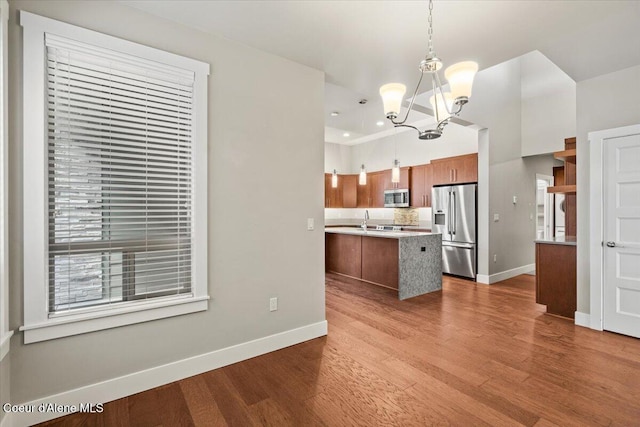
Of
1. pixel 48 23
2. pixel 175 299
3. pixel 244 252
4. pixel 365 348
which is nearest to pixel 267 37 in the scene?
pixel 48 23

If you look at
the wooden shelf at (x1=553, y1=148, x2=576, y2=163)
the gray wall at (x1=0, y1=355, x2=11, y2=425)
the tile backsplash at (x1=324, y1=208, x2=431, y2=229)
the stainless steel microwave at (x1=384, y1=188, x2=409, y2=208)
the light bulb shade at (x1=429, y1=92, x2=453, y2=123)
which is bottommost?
the gray wall at (x1=0, y1=355, x2=11, y2=425)

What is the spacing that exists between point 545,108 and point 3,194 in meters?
7.42

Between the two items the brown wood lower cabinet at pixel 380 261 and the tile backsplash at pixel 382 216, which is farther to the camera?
the tile backsplash at pixel 382 216

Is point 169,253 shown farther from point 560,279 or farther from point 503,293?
point 503,293

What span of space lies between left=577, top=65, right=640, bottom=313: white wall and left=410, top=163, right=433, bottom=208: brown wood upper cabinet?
3.04m

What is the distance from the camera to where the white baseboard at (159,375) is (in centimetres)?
183

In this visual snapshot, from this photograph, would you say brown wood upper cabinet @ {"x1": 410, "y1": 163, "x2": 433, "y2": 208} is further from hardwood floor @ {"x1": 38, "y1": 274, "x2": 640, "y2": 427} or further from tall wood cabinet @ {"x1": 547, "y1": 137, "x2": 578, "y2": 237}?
hardwood floor @ {"x1": 38, "y1": 274, "x2": 640, "y2": 427}

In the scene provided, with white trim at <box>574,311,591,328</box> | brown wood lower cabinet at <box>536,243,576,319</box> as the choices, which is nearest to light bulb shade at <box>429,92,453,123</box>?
brown wood lower cabinet at <box>536,243,576,319</box>

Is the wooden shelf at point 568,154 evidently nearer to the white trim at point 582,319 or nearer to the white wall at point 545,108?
the white wall at point 545,108

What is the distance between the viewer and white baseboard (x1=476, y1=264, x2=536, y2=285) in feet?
17.4

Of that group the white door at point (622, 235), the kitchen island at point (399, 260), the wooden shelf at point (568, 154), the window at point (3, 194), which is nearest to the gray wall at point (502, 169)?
the kitchen island at point (399, 260)

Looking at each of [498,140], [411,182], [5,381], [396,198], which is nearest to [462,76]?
[5,381]

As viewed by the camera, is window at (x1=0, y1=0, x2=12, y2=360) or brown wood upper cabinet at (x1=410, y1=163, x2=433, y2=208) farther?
brown wood upper cabinet at (x1=410, y1=163, x2=433, y2=208)

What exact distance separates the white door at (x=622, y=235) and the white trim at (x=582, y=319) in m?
0.14
